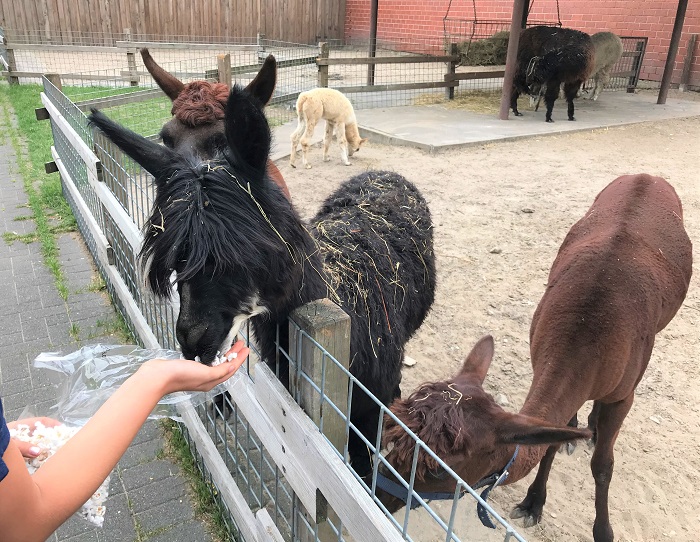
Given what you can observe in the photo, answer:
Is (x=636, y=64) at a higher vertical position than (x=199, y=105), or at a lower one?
higher

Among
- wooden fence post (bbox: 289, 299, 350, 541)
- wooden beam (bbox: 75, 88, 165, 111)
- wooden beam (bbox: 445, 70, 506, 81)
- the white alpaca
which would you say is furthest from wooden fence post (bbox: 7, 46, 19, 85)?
wooden fence post (bbox: 289, 299, 350, 541)

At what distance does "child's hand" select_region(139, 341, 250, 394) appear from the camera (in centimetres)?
129

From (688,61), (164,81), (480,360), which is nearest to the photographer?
(480,360)

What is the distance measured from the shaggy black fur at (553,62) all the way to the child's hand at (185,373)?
36.5 feet

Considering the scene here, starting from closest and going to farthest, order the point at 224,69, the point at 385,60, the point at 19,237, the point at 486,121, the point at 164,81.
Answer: the point at 164,81 → the point at 19,237 → the point at 224,69 → the point at 486,121 → the point at 385,60

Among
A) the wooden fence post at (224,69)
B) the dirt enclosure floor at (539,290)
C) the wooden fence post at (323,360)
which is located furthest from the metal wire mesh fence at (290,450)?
the wooden fence post at (224,69)

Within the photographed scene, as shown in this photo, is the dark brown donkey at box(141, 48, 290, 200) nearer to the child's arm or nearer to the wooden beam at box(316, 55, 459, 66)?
the child's arm

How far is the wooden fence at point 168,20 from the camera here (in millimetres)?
18719

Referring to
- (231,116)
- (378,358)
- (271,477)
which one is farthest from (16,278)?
(231,116)

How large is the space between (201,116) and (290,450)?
2.44 metres

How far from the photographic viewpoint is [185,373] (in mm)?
1319

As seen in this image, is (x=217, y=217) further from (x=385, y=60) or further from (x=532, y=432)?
(x=385, y=60)

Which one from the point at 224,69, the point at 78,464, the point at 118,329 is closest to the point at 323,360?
the point at 78,464

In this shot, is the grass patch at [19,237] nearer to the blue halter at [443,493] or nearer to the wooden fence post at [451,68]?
the blue halter at [443,493]
